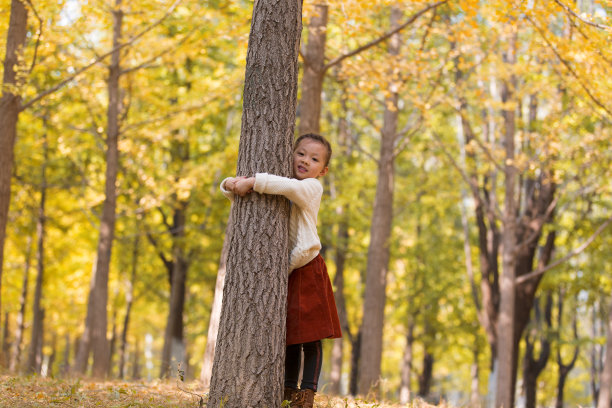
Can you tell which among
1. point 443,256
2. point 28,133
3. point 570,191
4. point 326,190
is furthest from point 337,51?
point 443,256

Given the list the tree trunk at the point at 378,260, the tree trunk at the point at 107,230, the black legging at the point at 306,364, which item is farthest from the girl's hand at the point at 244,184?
the tree trunk at the point at 107,230

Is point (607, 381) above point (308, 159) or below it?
below

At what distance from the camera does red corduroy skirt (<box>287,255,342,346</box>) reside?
13.4 ft

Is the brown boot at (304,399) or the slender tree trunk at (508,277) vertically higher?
the slender tree trunk at (508,277)

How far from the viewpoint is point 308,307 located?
4145 mm

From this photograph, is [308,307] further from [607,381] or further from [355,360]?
[355,360]

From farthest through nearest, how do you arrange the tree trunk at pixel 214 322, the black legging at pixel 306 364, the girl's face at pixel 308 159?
the tree trunk at pixel 214 322, the girl's face at pixel 308 159, the black legging at pixel 306 364

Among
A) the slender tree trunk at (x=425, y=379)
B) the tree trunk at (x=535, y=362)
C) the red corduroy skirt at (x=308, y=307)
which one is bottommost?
the slender tree trunk at (x=425, y=379)

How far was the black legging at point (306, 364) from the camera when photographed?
4188 millimetres

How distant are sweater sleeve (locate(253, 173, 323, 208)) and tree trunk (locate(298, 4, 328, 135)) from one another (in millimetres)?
3465

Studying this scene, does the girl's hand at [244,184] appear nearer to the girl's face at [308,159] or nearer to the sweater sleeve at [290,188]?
the sweater sleeve at [290,188]

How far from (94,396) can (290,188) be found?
8.03 feet

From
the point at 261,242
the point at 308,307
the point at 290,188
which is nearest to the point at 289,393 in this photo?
the point at 308,307

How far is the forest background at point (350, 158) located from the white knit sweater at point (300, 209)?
45.3 inches
